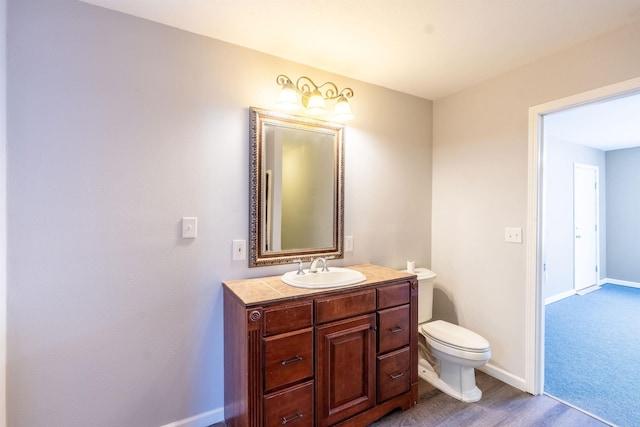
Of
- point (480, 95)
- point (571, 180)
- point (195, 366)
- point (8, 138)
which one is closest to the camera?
point (8, 138)

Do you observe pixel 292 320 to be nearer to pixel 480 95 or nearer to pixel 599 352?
pixel 480 95

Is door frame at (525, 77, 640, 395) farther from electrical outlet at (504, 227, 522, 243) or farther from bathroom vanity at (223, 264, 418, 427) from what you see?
bathroom vanity at (223, 264, 418, 427)

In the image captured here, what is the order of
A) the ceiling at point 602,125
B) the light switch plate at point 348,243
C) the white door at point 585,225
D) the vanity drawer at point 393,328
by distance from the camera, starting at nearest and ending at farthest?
the vanity drawer at point 393,328
the light switch plate at point 348,243
the ceiling at point 602,125
the white door at point 585,225

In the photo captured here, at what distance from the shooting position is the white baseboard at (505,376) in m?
2.15

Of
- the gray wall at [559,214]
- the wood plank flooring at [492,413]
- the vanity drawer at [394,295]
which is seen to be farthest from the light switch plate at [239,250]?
the gray wall at [559,214]

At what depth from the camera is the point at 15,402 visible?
136 cm

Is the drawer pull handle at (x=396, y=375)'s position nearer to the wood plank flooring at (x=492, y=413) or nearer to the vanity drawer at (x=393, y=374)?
the vanity drawer at (x=393, y=374)

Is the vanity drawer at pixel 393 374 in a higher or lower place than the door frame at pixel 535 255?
lower

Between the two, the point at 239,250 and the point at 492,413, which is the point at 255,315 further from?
the point at 492,413

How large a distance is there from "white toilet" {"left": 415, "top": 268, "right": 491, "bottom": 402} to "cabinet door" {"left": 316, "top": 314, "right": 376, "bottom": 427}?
65 cm

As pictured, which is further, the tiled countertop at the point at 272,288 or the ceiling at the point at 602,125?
the ceiling at the point at 602,125

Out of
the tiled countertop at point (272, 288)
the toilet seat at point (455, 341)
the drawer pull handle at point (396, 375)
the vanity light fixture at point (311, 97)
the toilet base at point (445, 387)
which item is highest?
the vanity light fixture at point (311, 97)

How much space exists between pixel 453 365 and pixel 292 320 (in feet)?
4.46

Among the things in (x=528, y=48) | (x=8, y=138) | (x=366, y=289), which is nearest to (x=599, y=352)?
(x=366, y=289)
